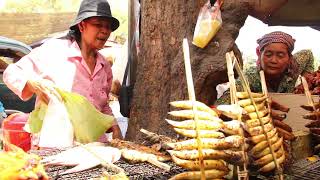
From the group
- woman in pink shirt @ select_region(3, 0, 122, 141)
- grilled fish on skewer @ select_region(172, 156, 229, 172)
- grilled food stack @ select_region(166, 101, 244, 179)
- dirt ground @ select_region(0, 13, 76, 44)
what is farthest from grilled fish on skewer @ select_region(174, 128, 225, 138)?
dirt ground @ select_region(0, 13, 76, 44)

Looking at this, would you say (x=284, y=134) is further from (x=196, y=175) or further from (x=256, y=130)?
(x=196, y=175)

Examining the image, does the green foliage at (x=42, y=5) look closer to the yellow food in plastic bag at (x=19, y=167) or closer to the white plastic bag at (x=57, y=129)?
the white plastic bag at (x=57, y=129)

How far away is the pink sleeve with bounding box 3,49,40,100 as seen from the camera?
3373 millimetres

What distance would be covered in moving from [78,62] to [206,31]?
122 cm

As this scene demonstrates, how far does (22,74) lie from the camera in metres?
3.44

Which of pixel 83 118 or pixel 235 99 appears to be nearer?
pixel 235 99

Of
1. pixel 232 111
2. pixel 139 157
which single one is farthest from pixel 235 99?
pixel 139 157

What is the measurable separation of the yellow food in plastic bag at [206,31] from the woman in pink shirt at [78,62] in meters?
0.95

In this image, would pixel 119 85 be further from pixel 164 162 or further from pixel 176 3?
pixel 164 162

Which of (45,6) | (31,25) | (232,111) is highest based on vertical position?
(45,6)

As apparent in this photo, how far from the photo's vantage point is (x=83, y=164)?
234cm

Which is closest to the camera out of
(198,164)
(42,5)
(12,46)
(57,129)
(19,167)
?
(19,167)

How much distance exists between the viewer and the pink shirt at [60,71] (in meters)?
3.45

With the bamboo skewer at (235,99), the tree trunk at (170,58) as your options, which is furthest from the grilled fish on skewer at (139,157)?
the tree trunk at (170,58)
